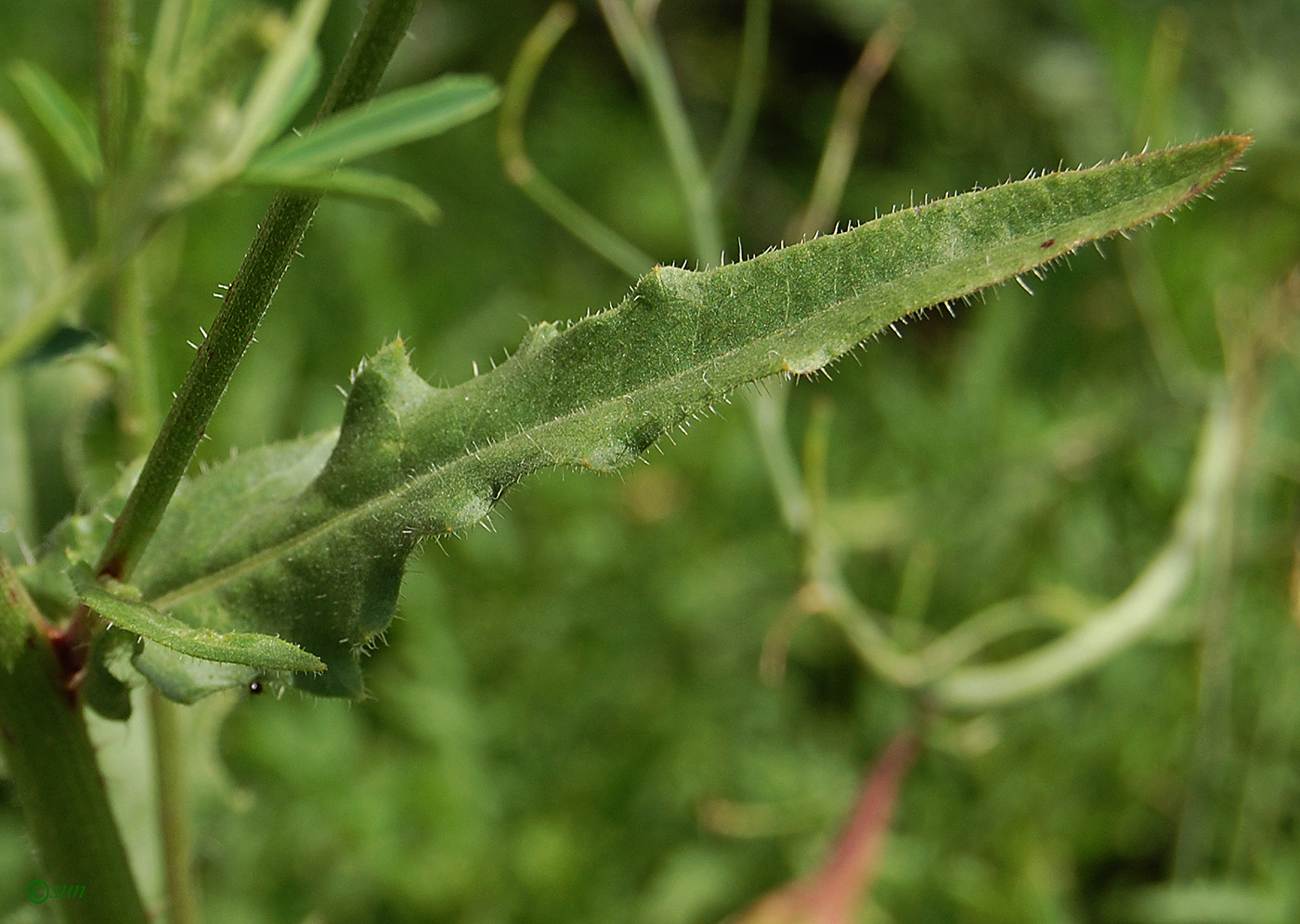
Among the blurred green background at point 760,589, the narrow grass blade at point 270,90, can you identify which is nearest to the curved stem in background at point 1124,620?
the blurred green background at point 760,589

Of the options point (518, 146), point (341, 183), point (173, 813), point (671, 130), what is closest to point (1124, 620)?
point (671, 130)

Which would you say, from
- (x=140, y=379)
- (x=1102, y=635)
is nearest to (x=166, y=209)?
(x=140, y=379)

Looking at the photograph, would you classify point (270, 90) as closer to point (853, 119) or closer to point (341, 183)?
point (341, 183)

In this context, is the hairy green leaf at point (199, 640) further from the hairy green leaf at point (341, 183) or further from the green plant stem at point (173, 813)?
the green plant stem at point (173, 813)

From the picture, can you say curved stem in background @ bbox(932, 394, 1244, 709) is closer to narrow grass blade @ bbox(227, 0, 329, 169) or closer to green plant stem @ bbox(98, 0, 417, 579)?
green plant stem @ bbox(98, 0, 417, 579)

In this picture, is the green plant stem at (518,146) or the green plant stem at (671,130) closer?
the green plant stem at (518,146)

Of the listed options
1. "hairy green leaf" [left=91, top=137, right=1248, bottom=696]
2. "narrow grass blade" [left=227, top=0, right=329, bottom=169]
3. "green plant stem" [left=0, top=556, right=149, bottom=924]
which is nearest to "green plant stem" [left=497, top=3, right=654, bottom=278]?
"hairy green leaf" [left=91, top=137, right=1248, bottom=696]
